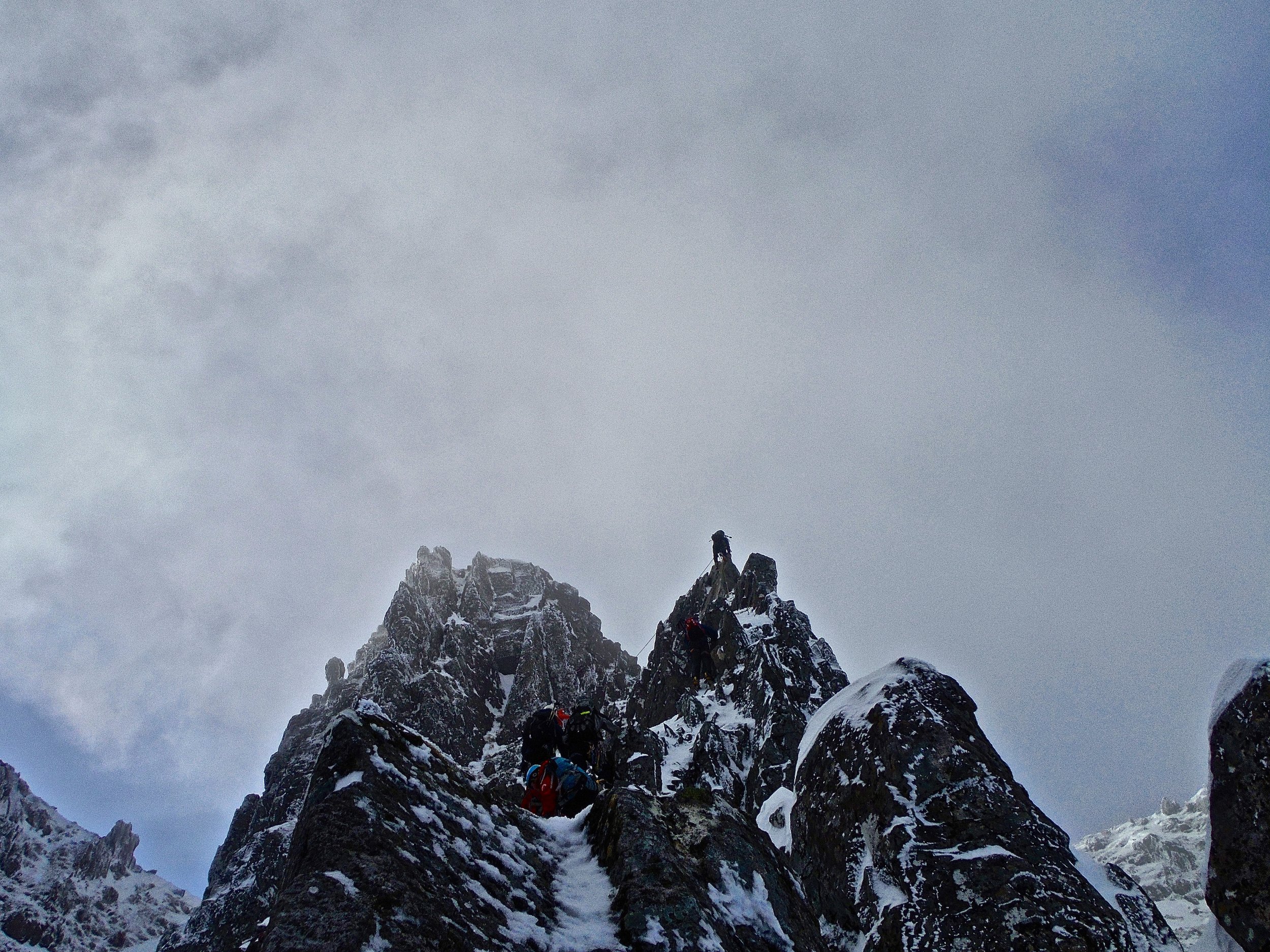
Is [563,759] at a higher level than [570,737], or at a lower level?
lower

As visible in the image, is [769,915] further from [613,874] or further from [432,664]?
[432,664]

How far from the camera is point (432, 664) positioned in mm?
93312

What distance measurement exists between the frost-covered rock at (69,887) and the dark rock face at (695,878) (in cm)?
19190

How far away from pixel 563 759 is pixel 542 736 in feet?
25.2

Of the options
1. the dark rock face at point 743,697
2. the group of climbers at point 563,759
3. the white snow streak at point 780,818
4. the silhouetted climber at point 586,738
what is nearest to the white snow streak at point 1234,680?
the white snow streak at point 780,818

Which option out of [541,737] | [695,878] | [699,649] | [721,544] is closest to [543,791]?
[695,878]

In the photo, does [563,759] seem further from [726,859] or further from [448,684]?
[448,684]

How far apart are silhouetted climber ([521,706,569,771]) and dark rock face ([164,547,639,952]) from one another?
150 ft

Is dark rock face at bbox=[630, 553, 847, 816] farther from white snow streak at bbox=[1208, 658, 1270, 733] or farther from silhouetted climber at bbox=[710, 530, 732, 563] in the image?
white snow streak at bbox=[1208, 658, 1270, 733]

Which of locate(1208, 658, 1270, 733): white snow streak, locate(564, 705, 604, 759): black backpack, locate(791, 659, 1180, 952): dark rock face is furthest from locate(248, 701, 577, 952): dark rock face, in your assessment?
locate(564, 705, 604, 759): black backpack

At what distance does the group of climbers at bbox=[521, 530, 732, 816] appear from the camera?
12.9 meters

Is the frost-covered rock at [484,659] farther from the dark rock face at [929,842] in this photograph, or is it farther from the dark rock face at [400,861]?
the dark rock face at [400,861]

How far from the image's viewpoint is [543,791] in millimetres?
13414

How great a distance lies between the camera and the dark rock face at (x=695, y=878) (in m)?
7.21
